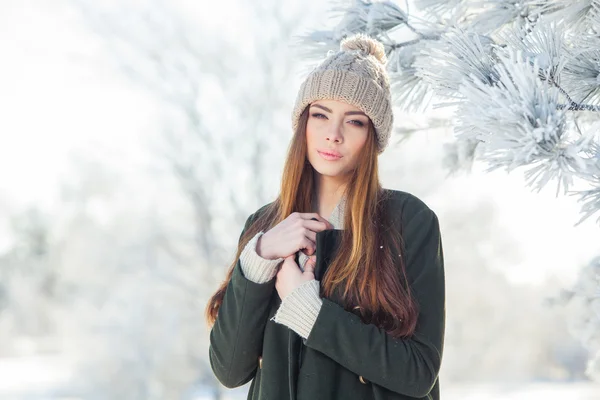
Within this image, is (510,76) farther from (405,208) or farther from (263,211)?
(263,211)

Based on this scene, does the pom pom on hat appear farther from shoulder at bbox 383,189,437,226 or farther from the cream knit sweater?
the cream knit sweater

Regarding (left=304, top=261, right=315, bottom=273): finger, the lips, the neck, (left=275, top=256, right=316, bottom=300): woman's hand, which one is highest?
the lips

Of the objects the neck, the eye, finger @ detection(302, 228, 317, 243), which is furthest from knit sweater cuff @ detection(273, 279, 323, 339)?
the eye

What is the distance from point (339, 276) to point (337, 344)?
16 centimetres

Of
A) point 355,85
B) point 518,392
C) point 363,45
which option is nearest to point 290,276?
point 355,85

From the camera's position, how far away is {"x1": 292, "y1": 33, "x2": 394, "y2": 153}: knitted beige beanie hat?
139 cm

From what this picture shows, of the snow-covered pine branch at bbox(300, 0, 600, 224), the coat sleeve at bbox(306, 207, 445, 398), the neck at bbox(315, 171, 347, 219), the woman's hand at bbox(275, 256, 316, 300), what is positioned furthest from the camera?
the neck at bbox(315, 171, 347, 219)

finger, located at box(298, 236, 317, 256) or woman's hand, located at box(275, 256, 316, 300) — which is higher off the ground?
finger, located at box(298, 236, 317, 256)

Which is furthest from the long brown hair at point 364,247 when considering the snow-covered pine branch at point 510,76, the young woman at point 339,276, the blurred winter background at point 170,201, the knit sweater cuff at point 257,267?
the blurred winter background at point 170,201

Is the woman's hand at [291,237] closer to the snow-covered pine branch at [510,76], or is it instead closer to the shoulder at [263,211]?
the shoulder at [263,211]

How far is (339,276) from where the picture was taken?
1345 mm

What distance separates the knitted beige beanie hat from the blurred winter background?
4.34 meters

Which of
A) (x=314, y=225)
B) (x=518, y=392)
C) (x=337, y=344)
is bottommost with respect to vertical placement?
(x=337, y=344)

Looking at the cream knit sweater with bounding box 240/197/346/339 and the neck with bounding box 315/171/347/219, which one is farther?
the neck with bounding box 315/171/347/219
